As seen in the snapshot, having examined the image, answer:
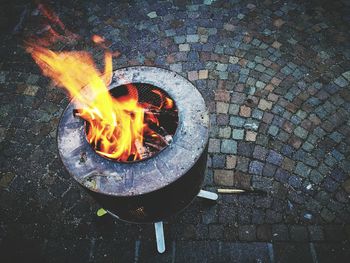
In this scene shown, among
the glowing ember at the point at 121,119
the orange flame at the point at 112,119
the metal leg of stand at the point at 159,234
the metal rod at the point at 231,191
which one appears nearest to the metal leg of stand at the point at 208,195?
the metal rod at the point at 231,191

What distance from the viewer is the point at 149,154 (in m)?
2.75

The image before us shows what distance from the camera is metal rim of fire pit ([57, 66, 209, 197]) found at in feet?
8.04

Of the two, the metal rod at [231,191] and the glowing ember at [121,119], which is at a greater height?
the glowing ember at [121,119]

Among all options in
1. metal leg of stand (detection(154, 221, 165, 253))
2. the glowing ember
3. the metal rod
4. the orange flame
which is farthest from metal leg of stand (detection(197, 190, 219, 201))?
the orange flame

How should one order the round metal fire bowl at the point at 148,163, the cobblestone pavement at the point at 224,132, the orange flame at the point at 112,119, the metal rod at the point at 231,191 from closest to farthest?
the round metal fire bowl at the point at 148,163 → the orange flame at the point at 112,119 → the cobblestone pavement at the point at 224,132 → the metal rod at the point at 231,191

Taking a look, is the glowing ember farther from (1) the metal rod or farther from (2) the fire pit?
(1) the metal rod

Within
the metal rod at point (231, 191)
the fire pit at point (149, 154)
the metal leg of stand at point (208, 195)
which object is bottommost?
the metal rod at point (231, 191)

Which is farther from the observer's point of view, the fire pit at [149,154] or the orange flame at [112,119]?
the orange flame at [112,119]

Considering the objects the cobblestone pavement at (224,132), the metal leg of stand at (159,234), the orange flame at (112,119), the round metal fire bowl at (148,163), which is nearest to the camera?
the round metal fire bowl at (148,163)

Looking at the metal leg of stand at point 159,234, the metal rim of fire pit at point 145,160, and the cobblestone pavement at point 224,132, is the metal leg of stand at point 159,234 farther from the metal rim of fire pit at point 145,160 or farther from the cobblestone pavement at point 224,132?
the metal rim of fire pit at point 145,160

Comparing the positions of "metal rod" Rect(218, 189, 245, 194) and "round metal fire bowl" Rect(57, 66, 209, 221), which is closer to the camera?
"round metal fire bowl" Rect(57, 66, 209, 221)

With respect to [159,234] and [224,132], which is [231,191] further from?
[159,234]

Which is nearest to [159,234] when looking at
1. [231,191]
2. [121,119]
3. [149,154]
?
[231,191]

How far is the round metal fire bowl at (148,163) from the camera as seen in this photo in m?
2.44
